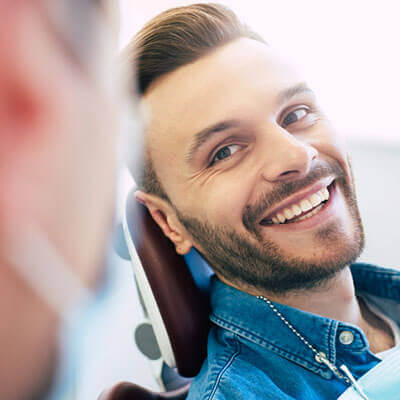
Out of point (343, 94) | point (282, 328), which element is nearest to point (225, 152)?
point (282, 328)

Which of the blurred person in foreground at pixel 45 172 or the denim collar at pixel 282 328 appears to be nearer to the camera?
the blurred person in foreground at pixel 45 172

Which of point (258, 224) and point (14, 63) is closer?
point (14, 63)

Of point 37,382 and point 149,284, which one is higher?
point 37,382

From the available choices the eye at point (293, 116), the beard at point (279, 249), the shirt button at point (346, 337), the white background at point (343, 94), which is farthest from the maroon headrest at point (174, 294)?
the eye at point (293, 116)

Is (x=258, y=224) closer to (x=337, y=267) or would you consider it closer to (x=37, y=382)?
(x=337, y=267)

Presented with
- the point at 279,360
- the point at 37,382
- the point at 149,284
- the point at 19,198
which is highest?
the point at 19,198

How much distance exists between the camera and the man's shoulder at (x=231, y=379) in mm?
702

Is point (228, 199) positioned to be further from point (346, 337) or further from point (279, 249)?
point (346, 337)

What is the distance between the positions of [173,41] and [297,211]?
0.53 metres

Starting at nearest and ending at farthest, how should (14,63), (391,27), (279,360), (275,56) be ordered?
(14,63) < (279,360) < (275,56) < (391,27)

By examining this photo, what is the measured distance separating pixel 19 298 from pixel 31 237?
2.2 inches

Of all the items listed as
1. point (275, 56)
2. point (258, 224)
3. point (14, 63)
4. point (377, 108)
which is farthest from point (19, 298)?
point (377, 108)

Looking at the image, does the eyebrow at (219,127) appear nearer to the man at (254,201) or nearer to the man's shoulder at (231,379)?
the man at (254,201)

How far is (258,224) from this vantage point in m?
0.81
